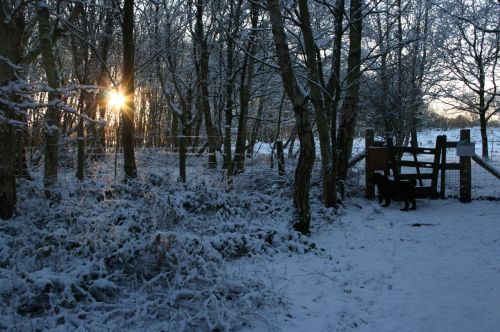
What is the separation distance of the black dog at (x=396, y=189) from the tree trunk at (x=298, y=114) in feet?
10.8

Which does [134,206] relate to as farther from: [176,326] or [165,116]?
[165,116]

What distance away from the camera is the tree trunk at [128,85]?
29.1ft

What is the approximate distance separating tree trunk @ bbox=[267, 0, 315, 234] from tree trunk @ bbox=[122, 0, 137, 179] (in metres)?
4.08

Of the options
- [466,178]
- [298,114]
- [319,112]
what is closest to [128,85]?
[319,112]

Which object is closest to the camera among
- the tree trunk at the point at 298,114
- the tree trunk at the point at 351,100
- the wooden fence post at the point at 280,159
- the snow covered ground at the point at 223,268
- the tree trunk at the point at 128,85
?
the snow covered ground at the point at 223,268

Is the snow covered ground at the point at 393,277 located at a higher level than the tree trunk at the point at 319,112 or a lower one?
lower

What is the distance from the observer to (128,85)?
9.04m


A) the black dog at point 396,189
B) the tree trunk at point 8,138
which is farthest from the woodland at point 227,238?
the black dog at point 396,189

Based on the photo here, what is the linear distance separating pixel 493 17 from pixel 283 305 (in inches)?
709

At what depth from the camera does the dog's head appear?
30.5ft

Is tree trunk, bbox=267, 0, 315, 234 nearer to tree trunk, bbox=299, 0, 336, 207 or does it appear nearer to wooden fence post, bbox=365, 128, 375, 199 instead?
tree trunk, bbox=299, 0, 336, 207

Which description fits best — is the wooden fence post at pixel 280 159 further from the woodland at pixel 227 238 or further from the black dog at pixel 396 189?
the black dog at pixel 396 189

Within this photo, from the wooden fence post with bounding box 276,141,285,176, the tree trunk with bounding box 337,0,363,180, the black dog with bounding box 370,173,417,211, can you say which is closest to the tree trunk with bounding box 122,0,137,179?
the wooden fence post with bounding box 276,141,285,176

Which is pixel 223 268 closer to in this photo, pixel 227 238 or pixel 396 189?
pixel 227 238
